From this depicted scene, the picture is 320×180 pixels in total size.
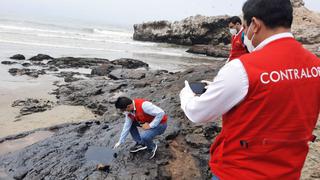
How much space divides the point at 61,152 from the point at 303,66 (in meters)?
5.45

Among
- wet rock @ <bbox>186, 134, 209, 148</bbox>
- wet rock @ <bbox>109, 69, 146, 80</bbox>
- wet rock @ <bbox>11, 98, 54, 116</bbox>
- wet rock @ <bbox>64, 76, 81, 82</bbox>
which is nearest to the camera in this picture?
wet rock @ <bbox>186, 134, 209, 148</bbox>

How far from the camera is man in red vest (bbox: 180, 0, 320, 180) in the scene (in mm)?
2018

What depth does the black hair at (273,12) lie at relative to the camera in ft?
6.89

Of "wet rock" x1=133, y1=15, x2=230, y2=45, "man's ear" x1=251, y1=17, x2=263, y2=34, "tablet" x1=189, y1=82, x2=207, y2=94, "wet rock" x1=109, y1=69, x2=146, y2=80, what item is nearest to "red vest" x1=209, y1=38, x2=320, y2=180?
"man's ear" x1=251, y1=17, x2=263, y2=34

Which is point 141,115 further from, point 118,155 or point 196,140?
point 196,140

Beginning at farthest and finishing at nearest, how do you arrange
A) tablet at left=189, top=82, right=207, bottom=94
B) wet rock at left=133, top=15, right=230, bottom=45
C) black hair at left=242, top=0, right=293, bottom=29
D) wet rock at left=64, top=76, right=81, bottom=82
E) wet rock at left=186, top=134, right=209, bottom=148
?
1. wet rock at left=133, top=15, right=230, bottom=45
2. wet rock at left=64, top=76, right=81, bottom=82
3. wet rock at left=186, top=134, right=209, bottom=148
4. tablet at left=189, top=82, right=207, bottom=94
5. black hair at left=242, top=0, right=293, bottom=29

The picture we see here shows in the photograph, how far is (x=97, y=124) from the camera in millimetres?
8320

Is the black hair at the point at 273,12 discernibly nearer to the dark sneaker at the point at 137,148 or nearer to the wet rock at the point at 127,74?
the dark sneaker at the point at 137,148

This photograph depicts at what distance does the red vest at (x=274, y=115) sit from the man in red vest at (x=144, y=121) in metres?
4.04

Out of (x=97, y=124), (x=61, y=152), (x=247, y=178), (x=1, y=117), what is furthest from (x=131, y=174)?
(x=1, y=117)

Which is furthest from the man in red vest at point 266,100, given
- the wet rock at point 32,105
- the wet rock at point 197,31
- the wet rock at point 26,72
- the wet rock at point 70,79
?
the wet rock at point 197,31

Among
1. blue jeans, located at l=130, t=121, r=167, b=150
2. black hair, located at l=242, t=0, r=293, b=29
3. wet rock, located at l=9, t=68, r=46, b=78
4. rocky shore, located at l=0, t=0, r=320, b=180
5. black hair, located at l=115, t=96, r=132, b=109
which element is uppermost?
black hair, located at l=242, t=0, r=293, b=29

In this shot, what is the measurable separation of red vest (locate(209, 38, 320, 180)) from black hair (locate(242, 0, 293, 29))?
0.29 ft

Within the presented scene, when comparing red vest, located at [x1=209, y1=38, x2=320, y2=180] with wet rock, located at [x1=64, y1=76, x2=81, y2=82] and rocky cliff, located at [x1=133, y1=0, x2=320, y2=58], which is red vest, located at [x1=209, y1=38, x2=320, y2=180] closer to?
wet rock, located at [x1=64, y1=76, x2=81, y2=82]
